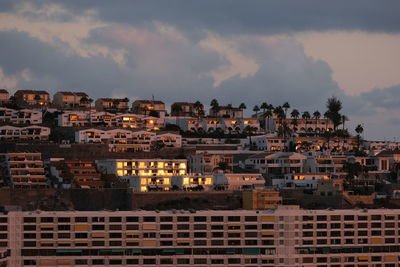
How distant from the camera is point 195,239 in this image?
84062mm

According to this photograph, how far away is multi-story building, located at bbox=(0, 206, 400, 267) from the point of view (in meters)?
82.6

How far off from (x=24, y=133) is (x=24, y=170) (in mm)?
18420

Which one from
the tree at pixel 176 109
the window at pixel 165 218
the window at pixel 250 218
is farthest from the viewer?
the tree at pixel 176 109

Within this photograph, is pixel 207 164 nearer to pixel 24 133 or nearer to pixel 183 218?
pixel 24 133

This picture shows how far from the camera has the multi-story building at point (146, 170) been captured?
111062 mm

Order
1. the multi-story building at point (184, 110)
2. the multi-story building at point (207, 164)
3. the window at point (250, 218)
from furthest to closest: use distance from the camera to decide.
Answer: the multi-story building at point (184, 110) → the multi-story building at point (207, 164) → the window at point (250, 218)

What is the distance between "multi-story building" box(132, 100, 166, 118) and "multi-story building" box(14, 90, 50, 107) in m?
13.4

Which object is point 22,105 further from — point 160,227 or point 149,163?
point 160,227

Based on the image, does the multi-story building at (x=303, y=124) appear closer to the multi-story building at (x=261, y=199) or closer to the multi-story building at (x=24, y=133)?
the multi-story building at (x=24, y=133)

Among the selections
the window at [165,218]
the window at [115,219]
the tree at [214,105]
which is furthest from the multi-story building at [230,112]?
the window at [115,219]

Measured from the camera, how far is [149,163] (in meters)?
Answer: 114

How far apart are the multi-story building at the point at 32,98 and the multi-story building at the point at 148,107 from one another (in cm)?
1342

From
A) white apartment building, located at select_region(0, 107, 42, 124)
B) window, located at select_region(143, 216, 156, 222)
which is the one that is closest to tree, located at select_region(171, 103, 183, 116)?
white apartment building, located at select_region(0, 107, 42, 124)

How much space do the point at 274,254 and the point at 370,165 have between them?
1763 inches
